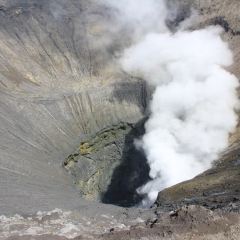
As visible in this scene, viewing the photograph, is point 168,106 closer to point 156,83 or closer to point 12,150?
point 156,83

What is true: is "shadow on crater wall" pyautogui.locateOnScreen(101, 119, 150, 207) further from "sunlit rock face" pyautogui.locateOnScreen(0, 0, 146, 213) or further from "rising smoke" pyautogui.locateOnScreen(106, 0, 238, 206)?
"sunlit rock face" pyautogui.locateOnScreen(0, 0, 146, 213)

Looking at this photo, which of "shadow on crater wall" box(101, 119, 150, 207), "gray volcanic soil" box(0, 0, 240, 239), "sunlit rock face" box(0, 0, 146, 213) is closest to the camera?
"gray volcanic soil" box(0, 0, 240, 239)

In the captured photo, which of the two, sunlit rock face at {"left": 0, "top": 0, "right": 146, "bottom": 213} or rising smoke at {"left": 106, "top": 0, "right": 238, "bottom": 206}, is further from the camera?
rising smoke at {"left": 106, "top": 0, "right": 238, "bottom": 206}

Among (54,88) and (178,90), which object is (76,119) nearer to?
(54,88)

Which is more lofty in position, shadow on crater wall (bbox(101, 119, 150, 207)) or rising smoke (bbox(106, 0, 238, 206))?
rising smoke (bbox(106, 0, 238, 206))

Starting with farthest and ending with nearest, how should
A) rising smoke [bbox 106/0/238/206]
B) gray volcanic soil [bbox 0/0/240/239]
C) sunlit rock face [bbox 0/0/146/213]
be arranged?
rising smoke [bbox 106/0/238/206], sunlit rock face [bbox 0/0/146/213], gray volcanic soil [bbox 0/0/240/239]

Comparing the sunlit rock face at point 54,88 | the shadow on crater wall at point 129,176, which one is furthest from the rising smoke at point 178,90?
the sunlit rock face at point 54,88

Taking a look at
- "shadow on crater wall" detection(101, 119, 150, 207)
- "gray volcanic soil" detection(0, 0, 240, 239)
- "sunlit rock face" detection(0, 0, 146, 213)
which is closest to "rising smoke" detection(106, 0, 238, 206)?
"shadow on crater wall" detection(101, 119, 150, 207)

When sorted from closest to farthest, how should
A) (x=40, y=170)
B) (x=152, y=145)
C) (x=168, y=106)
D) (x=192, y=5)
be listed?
1. (x=40, y=170)
2. (x=152, y=145)
3. (x=168, y=106)
4. (x=192, y=5)

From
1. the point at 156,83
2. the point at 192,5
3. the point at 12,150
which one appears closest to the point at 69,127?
the point at 12,150
